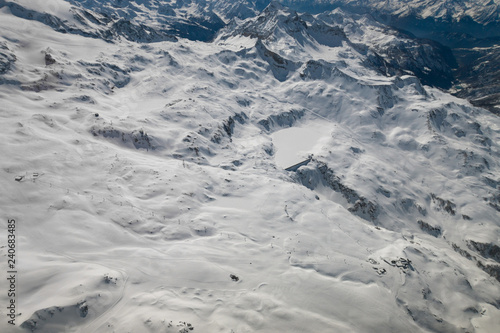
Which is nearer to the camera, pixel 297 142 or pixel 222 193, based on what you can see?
pixel 222 193

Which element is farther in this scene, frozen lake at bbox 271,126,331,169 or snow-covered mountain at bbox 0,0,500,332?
frozen lake at bbox 271,126,331,169

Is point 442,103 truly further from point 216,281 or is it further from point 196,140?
point 216,281

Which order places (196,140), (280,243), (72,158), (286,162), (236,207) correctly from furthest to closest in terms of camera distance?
(286,162), (196,140), (236,207), (72,158), (280,243)

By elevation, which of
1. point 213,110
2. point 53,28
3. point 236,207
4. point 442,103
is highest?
point 442,103

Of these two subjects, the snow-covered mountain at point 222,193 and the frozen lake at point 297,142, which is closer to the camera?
the snow-covered mountain at point 222,193

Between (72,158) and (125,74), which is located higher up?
(125,74)

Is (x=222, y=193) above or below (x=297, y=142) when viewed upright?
below

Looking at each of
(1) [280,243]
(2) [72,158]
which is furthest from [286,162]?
(2) [72,158]

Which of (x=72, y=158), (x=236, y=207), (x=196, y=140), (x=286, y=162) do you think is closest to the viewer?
(x=72, y=158)
